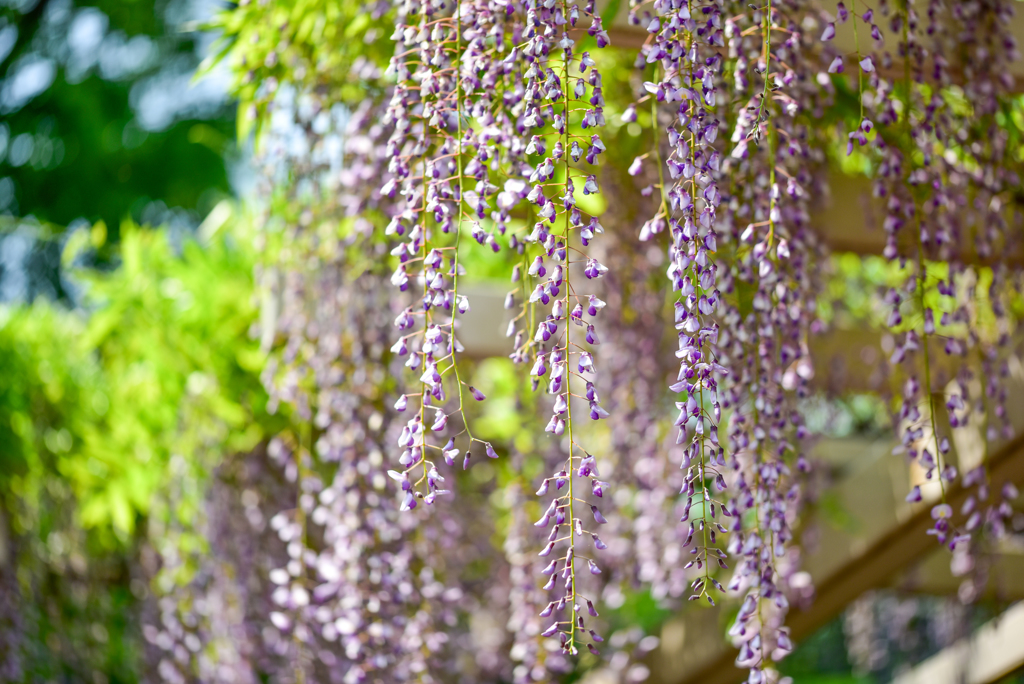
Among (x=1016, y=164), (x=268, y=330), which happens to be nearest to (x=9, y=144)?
(x=268, y=330)

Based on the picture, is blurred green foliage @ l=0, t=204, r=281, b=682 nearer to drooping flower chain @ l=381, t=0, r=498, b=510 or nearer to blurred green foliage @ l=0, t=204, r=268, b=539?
blurred green foliage @ l=0, t=204, r=268, b=539

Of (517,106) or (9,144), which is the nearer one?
(517,106)

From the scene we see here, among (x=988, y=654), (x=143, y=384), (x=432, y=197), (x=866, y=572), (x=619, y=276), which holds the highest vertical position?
(x=432, y=197)

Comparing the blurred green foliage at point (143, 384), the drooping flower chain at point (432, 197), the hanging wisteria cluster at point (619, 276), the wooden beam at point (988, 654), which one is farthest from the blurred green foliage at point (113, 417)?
the wooden beam at point (988, 654)

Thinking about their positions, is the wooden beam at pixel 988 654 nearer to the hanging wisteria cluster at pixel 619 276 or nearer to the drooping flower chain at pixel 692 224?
the hanging wisteria cluster at pixel 619 276

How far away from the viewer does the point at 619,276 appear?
2090 mm

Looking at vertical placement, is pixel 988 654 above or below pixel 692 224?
below

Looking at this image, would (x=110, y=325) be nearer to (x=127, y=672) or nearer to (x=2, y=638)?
(x=2, y=638)

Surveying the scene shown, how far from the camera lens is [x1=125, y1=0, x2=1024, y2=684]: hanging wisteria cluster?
3.36 ft

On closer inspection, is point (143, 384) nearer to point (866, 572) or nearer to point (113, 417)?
point (113, 417)

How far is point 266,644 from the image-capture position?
290 cm

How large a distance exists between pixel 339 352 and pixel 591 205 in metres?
0.67

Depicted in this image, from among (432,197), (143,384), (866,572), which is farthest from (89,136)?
(432,197)

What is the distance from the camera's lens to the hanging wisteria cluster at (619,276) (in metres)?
1.02
